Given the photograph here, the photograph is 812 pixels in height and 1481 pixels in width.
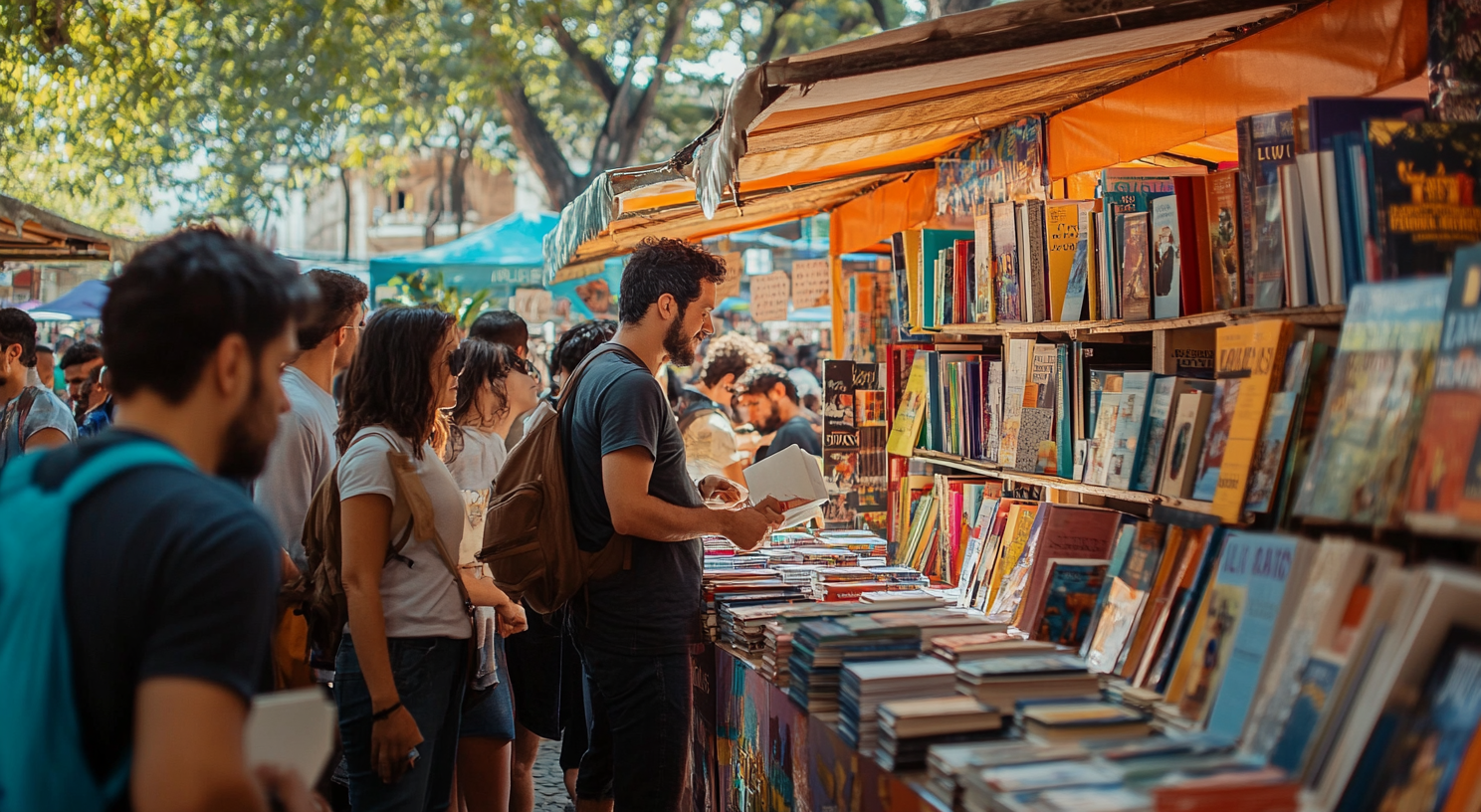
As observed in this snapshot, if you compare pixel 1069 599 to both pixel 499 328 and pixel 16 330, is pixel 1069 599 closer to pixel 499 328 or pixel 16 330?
pixel 499 328

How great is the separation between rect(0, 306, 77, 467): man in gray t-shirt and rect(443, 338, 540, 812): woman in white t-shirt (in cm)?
215

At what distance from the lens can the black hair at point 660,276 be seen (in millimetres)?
3646

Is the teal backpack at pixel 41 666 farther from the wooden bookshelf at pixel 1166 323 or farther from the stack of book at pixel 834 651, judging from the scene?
the wooden bookshelf at pixel 1166 323

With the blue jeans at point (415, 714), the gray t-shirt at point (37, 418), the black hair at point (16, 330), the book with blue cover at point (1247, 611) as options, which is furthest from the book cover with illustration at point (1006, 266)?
the black hair at point (16, 330)

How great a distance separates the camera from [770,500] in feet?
12.2

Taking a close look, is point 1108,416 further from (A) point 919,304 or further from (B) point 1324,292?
(A) point 919,304

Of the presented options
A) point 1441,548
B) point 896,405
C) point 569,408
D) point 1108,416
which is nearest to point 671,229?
point 896,405

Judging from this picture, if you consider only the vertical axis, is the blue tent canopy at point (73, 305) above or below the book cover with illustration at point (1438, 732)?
above

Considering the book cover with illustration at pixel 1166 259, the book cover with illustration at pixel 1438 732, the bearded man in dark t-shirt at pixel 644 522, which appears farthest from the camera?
the bearded man in dark t-shirt at pixel 644 522

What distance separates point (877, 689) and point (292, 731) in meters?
1.33

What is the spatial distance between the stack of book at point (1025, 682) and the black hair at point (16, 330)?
517 cm

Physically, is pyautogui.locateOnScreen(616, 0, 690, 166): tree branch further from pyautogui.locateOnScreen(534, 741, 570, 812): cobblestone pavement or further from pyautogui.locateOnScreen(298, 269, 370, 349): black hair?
pyautogui.locateOnScreen(298, 269, 370, 349): black hair

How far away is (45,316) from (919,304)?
47.0 feet

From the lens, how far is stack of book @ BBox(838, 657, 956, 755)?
Result: 8.43 ft
